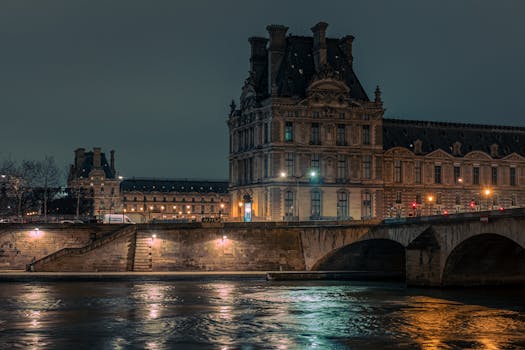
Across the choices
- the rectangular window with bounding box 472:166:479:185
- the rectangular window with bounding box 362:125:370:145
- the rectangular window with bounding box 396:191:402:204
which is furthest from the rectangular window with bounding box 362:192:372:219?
the rectangular window with bounding box 472:166:479:185

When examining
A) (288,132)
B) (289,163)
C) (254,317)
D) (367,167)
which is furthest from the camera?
(367,167)

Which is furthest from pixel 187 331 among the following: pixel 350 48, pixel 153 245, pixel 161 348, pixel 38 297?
pixel 350 48

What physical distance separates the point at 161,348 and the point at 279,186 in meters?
64.4

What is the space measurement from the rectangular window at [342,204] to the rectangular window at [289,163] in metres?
6.81

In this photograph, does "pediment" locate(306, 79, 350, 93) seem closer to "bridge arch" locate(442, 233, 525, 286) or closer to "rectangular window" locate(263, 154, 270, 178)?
"rectangular window" locate(263, 154, 270, 178)

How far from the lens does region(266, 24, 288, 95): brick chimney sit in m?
111

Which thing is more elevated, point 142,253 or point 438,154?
point 438,154

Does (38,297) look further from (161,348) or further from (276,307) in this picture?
(161,348)

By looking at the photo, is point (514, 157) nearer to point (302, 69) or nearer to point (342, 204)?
point (342, 204)

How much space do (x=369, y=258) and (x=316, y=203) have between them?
822 inches

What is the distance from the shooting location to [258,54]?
115812mm

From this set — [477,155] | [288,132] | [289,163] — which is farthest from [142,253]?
[477,155]

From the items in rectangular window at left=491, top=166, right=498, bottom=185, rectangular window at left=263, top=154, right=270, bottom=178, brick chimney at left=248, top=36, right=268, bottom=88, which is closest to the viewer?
rectangular window at left=263, top=154, right=270, bottom=178

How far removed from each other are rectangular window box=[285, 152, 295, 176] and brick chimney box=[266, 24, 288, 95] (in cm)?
826
